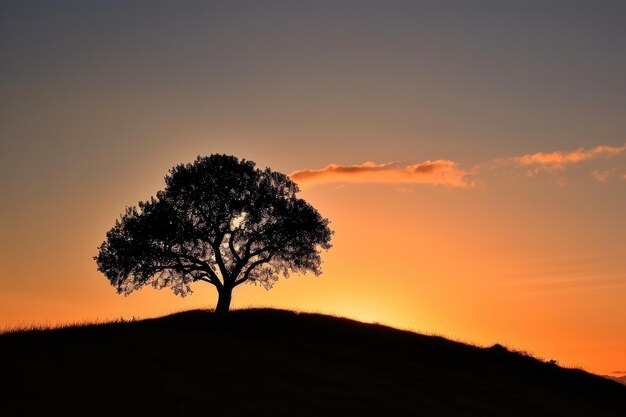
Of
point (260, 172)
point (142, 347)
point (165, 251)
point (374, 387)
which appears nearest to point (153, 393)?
point (142, 347)

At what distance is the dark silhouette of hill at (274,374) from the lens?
102ft

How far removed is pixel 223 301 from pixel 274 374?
74.0ft

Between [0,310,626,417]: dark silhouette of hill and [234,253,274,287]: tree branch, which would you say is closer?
[0,310,626,417]: dark silhouette of hill

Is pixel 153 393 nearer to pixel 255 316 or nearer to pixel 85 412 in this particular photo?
pixel 85 412

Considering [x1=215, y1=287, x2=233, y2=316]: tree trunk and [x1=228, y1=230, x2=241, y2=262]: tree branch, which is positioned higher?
[x1=228, y1=230, x2=241, y2=262]: tree branch

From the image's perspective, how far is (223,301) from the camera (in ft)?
201

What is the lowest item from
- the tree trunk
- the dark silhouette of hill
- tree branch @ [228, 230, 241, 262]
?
the dark silhouette of hill

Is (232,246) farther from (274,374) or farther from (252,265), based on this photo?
(274,374)

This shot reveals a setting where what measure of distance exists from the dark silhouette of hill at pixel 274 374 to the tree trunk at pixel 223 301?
0.95 meters

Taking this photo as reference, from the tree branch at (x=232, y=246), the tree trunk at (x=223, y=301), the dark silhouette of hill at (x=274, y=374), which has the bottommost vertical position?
the dark silhouette of hill at (x=274, y=374)

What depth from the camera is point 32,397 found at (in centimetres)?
2891

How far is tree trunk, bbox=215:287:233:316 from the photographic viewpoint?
199 feet

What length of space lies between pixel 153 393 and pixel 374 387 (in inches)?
531

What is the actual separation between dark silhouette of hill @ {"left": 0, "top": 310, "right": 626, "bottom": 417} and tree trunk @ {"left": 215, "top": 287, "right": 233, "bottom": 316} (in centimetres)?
95
